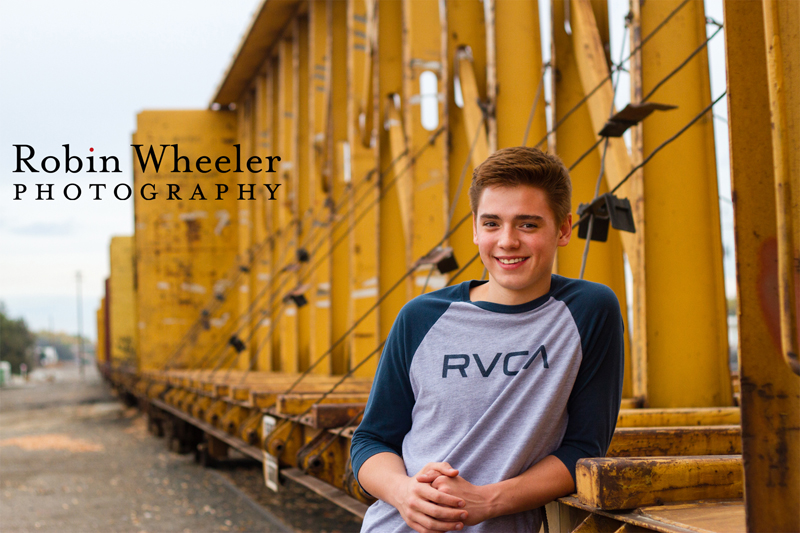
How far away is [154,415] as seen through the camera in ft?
43.5

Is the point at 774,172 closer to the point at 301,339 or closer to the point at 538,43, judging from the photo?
the point at 538,43

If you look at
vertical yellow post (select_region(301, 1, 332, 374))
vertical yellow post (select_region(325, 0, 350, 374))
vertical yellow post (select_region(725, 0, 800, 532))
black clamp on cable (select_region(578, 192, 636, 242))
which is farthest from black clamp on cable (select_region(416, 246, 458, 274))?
vertical yellow post (select_region(301, 1, 332, 374))

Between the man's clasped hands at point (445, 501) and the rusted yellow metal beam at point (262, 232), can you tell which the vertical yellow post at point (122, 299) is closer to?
the rusted yellow metal beam at point (262, 232)

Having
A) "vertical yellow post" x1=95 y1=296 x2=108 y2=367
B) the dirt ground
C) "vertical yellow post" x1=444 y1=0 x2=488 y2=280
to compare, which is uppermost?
"vertical yellow post" x1=444 y1=0 x2=488 y2=280

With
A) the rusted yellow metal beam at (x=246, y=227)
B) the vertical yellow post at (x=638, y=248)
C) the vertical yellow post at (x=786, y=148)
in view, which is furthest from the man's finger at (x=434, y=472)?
the rusted yellow metal beam at (x=246, y=227)

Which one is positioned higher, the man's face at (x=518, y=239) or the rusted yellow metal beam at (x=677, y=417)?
the man's face at (x=518, y=239)

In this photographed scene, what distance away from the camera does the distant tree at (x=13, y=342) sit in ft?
194

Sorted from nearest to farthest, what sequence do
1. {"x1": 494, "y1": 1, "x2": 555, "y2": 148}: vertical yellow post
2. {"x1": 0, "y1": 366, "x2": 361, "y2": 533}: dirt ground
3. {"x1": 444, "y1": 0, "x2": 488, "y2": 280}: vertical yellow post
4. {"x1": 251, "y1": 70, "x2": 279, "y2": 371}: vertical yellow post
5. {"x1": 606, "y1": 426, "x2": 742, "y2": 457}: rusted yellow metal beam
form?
{"x1": 606, "y1": 426, "x2": 742, "y2": 457}: rusted yellow metal beam
{"x1": 494, "y1": 1, "x2": 555, "y2": 148}: vertical yellow post
{"x1": 444, "y1": 0, "x2": 488, "y2": 280}: vertical yellow post
{"x1": 0, "y1": 366, "x2": 361, "y2": 533}: dirt ground
{"x1": 251, "y1": 70, "x2": 279, "y2": 371}: vertical yellow post

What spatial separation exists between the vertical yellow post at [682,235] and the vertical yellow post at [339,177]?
17.3 feet

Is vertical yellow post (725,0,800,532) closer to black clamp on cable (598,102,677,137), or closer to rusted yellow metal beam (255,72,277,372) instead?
black clamp on cable (598,102,677,137)

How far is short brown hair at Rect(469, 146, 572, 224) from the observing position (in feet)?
5.48

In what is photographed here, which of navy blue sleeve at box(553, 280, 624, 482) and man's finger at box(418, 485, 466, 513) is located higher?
navy blue sleeve at box(553, 280, 624, 482)

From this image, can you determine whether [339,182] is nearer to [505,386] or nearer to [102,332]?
[505,386]

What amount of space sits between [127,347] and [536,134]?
21.3 m
